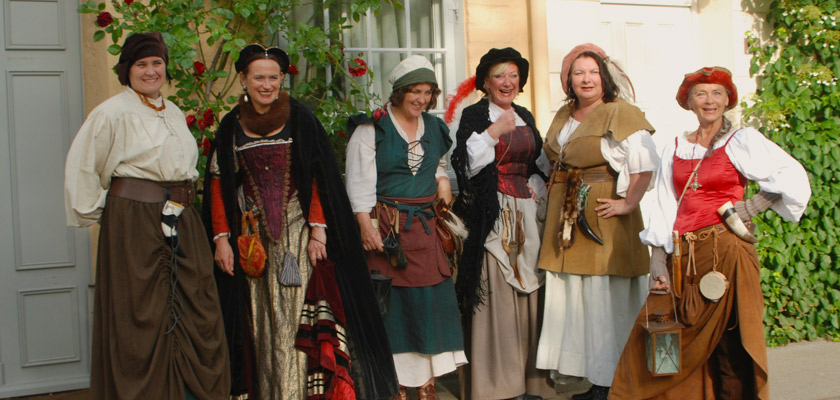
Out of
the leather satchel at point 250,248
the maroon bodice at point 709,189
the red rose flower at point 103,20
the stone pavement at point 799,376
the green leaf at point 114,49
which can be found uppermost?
the red rose flower at point 103,20

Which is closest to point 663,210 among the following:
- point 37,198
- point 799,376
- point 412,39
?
point 799,376

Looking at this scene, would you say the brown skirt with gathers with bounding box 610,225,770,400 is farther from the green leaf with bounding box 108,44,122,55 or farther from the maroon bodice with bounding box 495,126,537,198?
the green leaf with bounding box 108,44,122,55

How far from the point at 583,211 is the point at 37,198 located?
308 cm

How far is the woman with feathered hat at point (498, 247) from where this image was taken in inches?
161

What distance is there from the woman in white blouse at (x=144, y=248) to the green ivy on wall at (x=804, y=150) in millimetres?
4076

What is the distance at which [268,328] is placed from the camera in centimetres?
364

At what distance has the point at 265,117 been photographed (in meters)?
3.59

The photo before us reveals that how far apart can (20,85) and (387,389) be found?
2704 millimetres

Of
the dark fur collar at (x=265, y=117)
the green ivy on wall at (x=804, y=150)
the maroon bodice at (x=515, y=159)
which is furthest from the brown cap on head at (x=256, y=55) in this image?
the green ivy on wall at (x=804, y=150)

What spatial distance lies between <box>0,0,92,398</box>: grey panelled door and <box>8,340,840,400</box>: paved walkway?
0.82 ft

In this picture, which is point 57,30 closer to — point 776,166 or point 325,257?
point 325,257

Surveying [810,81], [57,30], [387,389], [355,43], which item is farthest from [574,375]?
[57,30]

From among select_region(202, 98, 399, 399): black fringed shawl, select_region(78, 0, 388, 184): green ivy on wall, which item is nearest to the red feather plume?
select_region(78, 0, 388, 184): green ivy on wall

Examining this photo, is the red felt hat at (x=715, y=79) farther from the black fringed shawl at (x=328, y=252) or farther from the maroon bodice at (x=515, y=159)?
the black fringed shawl at (x=328, y=252)
